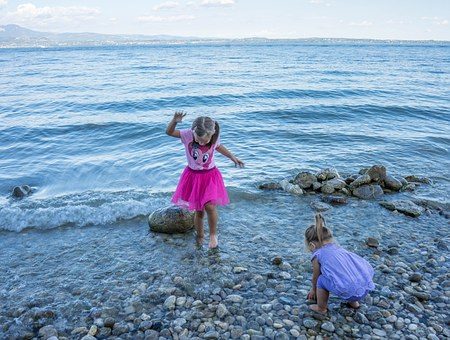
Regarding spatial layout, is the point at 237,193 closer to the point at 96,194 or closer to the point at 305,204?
the point at 305,204

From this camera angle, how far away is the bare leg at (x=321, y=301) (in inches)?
208

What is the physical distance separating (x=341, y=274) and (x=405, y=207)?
440 cm

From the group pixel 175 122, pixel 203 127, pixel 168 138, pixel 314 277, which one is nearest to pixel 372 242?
pixel 314 277

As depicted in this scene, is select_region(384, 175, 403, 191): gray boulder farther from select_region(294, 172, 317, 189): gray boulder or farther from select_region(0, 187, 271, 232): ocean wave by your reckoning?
select_region(0, 187, 271, 232): ocean wave

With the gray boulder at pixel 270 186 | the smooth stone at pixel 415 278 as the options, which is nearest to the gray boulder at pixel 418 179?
the gray boulder at pixel 270 186

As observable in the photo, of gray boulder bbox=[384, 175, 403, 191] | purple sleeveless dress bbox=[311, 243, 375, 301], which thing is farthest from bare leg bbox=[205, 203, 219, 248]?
gray boulder bbox=[384, 175, 403, 191]

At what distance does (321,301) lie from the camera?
17.5 ft

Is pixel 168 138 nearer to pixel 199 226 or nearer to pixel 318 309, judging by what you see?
pixel 199 226

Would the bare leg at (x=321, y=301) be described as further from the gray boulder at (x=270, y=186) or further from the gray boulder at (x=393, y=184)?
the gray boulder at (x=393, y=184)

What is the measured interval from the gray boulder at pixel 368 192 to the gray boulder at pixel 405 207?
0.53 m

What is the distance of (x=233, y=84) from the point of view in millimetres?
33281

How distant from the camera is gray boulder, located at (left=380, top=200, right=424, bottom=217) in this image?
8586mm

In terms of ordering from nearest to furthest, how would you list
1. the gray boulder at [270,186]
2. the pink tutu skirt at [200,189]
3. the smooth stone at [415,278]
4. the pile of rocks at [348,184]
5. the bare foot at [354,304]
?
1. the bare foot at [354,304]
2. the smooth stone at [415,278]
3. the pink tutu skirt at [200,189]
4. the pile of rocks at [348,184]
5. the gray boulder at [270,186]

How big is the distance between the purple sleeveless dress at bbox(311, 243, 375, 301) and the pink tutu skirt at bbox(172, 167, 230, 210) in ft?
7.04
